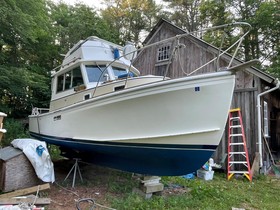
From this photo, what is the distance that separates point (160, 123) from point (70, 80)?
3015mm

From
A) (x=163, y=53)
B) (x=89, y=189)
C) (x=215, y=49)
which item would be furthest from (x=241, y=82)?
(x=89, y=189)

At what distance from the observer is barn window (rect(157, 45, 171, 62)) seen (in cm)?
979

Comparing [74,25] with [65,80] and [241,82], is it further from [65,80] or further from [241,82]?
[241,82]

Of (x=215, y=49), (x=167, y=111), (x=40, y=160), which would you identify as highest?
(x=215, y=49)

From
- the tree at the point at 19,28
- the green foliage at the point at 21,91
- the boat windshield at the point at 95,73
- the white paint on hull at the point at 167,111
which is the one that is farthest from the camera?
the green foliage at the point at 21,91

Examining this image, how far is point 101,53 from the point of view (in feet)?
19.1

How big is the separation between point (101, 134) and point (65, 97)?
1908 mm

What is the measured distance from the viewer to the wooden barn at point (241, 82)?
7.23 metres

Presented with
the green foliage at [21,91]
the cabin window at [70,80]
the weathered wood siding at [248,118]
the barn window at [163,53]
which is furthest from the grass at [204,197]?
the barn window at [163,53]

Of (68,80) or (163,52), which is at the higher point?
(163,52)

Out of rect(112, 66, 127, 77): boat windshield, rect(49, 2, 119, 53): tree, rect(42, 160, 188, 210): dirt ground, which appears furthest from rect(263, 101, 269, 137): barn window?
rect(49, 2, 119, 53): tree

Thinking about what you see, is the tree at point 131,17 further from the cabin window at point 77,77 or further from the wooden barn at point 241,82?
the cabin window at point 77,77

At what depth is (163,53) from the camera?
32.6 ft

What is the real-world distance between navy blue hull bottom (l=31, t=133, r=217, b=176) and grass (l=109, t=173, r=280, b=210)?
474 millimetres
